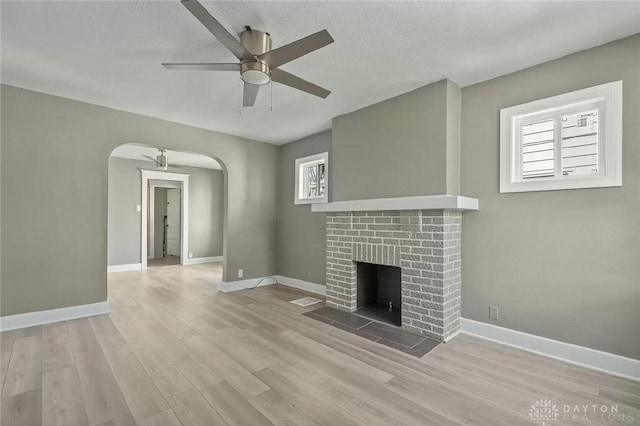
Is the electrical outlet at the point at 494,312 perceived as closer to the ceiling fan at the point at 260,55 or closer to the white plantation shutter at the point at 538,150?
the white plantation shutter at the point at 538,150

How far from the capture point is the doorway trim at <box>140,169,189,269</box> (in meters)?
6.50

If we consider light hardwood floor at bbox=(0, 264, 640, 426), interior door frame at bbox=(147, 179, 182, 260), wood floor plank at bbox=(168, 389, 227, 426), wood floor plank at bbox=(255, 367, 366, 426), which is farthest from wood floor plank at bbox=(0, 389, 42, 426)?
interior door frame at bbox=(147, 179, 182, 260)

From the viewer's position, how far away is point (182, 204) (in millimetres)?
7148

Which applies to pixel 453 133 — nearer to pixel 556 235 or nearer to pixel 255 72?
pixel 556 235

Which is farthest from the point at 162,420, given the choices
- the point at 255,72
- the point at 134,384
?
the point at 255,72

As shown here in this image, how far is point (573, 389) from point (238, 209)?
14.7ft

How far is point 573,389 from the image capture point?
1960 mm

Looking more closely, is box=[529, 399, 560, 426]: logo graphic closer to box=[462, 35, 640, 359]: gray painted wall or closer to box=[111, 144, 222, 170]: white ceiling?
box=[462, 35, 640, 359]: gray painted wall

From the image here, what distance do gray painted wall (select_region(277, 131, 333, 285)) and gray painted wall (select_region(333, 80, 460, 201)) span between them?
73 cm

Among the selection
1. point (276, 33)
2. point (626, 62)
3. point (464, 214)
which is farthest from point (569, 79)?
point (276, 33)

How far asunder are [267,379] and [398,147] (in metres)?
2.61

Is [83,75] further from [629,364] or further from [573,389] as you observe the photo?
[629,364]

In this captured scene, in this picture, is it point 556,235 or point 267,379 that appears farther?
point 556,235

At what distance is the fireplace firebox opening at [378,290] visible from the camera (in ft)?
11.8
